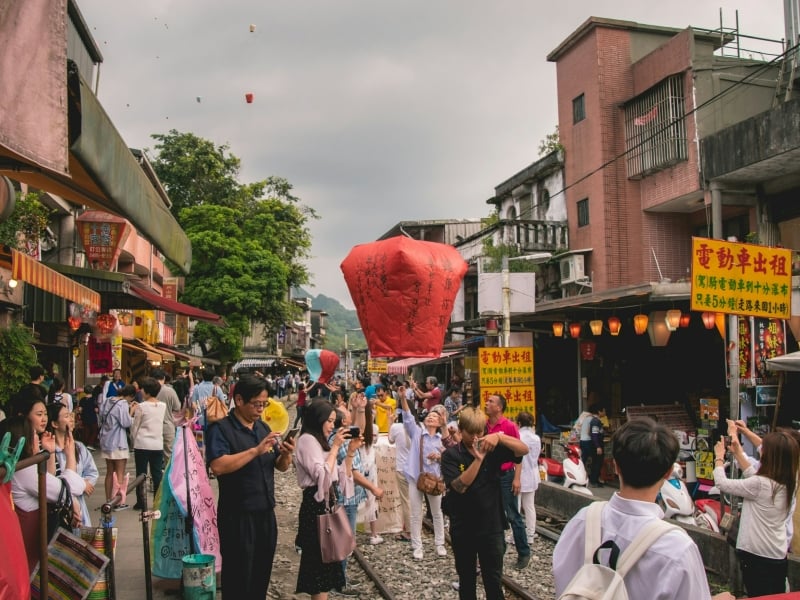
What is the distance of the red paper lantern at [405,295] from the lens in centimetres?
692

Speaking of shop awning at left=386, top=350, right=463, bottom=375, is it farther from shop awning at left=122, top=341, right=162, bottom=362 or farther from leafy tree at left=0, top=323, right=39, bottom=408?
leafy tree at left=0, top=323, right=39, bottom=408

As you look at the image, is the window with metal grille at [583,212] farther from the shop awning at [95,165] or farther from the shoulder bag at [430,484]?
the shop awning at [95,165]

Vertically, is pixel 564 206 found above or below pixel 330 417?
above

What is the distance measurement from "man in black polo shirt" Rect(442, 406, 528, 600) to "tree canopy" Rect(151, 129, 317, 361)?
27.7 metres

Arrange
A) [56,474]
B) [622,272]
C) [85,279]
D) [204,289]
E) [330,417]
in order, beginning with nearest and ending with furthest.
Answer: [56,474], [330,417], [85,279], [622,272], [204,289]

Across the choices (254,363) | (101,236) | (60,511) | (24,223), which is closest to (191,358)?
(101,236)

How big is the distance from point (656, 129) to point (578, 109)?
3.79 m

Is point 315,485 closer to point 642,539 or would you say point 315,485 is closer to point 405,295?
point 405,295

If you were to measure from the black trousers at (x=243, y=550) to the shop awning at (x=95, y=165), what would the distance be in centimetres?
194

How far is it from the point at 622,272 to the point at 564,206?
3.57m

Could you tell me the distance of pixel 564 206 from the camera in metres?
24.6

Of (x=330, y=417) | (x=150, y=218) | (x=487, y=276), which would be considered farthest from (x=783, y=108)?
(x=150, y=218)

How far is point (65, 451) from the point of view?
211 inches

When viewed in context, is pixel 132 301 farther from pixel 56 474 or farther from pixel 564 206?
pixel 564 206
